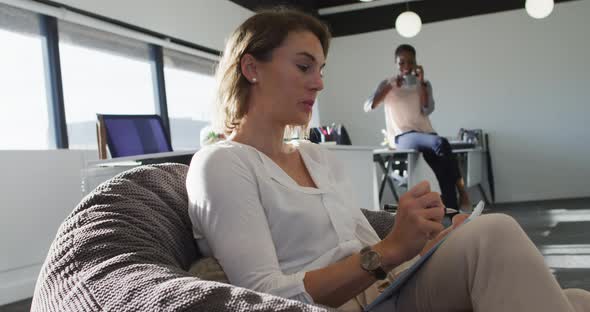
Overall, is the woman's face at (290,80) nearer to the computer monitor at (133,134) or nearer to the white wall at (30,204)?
the computer monitor at (133,134)

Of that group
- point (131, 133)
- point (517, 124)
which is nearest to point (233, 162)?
point (131, 133)

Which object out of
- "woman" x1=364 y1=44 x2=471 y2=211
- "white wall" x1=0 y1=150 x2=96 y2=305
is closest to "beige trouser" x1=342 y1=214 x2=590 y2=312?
"white wall" x1=0 y1=150 x2=96 y2=305

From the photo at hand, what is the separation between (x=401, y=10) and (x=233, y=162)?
772cm

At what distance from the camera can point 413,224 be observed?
41.4 inches

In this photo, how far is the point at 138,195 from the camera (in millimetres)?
1134

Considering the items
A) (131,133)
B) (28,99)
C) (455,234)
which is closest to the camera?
(455,234)

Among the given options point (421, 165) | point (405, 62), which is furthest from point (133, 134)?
point (421, 165)

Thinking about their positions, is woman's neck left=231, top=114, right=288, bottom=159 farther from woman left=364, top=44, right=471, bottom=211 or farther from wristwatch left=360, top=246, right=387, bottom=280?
woman left=364, top=44, right=471, bottom=211

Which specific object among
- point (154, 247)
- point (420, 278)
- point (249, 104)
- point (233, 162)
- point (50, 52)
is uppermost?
point (50, 52)

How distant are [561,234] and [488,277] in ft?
A: 13.1

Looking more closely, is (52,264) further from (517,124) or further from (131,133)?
(517,124)


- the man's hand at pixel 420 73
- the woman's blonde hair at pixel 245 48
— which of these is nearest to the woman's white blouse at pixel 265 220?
the woman's blonde hair at pixel 245 48

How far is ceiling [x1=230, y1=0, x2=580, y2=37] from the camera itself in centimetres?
805

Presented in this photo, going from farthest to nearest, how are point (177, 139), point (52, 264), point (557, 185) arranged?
point (557, 185) < point (177, 139) < point (52, 264)
